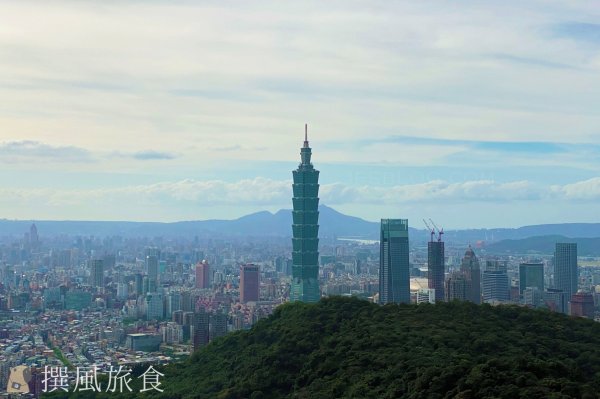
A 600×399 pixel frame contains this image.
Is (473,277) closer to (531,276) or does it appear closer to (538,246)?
(531,276)

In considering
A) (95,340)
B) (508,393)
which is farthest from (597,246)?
(508,393)

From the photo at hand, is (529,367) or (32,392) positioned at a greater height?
(529,367)

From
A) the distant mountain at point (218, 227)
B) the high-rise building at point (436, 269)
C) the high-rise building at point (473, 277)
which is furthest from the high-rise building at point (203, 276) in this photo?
the distant mountain at point (218, 227)

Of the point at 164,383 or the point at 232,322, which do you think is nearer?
the point at 164,383

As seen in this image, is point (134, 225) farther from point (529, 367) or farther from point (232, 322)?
point (529, 367)

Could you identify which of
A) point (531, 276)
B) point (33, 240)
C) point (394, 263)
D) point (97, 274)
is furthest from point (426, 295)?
point (33, 240)

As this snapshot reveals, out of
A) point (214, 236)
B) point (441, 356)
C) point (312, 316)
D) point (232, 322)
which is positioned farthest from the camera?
point (214, 236)

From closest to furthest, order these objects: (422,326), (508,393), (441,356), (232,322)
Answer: (508,393)
(441,356)
(422,326)
(232,322)
